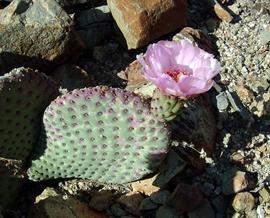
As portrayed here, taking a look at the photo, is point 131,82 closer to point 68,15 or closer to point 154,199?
point 68,15

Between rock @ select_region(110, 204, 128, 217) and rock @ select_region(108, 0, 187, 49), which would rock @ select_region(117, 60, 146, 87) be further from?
rock @ select_region(110, 204, 128, 217)

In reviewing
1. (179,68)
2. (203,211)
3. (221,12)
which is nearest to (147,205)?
(203,211)

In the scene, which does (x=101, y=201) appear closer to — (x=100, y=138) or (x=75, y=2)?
(x=100, y=138)

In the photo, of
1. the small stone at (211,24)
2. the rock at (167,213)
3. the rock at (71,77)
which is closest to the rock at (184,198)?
the rock at (167,213)

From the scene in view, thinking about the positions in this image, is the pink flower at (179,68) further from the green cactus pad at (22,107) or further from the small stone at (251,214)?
the small stone at (251,214)

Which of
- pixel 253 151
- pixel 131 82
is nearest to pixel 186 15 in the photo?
pixel 131 82

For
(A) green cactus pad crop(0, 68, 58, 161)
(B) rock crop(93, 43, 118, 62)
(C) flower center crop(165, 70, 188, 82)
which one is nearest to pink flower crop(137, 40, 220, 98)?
(C) flower center crop(165, 70, 188, 82)
